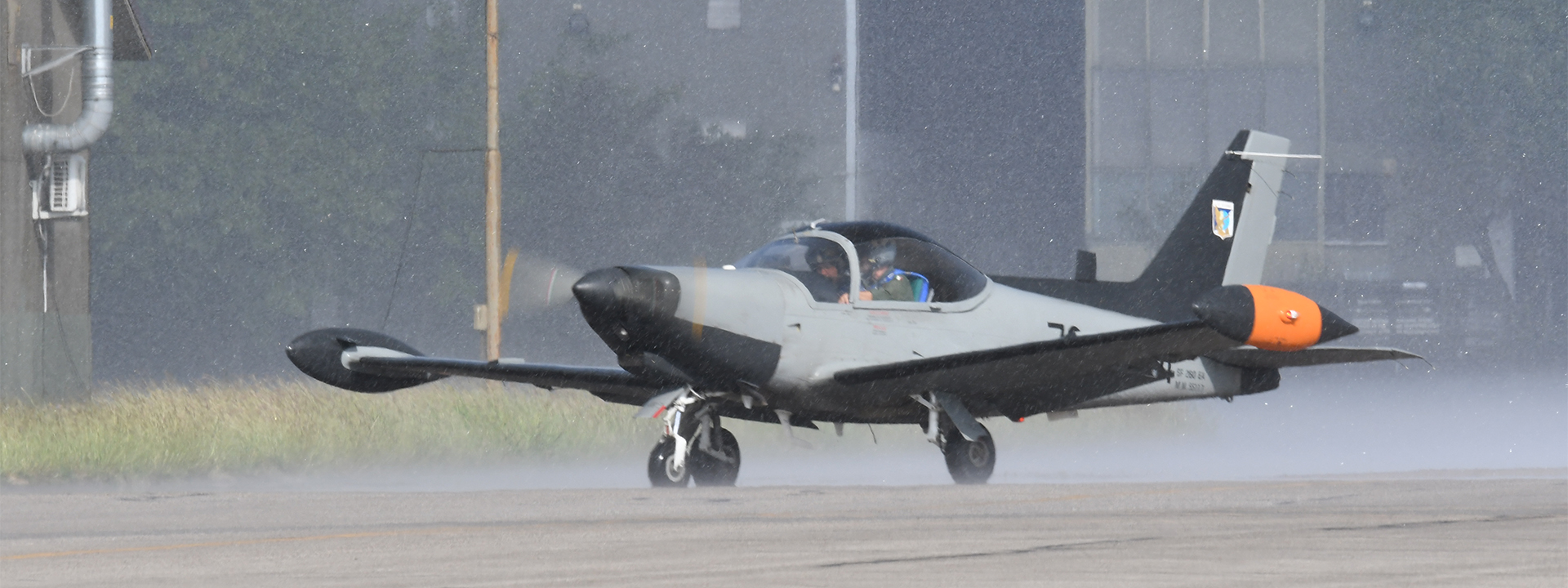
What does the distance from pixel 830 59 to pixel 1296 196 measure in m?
14.1

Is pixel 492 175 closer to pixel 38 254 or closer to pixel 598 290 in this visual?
pixel 38 254

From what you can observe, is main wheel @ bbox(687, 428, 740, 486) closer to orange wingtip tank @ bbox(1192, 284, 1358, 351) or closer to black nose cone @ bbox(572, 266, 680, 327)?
black nose cone @ bbox(572, 266, 680, 327)

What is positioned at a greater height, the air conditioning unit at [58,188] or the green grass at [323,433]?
the air conditioning unit at [58,188]

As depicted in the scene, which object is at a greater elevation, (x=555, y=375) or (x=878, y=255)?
(x=878, y=255)

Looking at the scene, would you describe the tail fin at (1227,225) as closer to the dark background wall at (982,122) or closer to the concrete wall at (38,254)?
the concrete wall at (38,254)

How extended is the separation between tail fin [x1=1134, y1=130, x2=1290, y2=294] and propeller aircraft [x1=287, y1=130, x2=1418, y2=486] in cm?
41

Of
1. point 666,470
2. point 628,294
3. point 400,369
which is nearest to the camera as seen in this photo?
point 628,294

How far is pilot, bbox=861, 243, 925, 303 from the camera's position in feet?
46.2

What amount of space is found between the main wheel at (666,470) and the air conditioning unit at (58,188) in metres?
12.5

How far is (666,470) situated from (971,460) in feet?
7.61

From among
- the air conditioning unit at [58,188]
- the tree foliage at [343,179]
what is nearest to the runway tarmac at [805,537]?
the air conditioning unit at [58,188]

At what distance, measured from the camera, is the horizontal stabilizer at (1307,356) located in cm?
1423

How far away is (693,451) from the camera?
45.9 feet

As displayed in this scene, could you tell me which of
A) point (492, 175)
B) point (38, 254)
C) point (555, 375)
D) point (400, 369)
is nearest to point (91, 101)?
point (38, 254)
